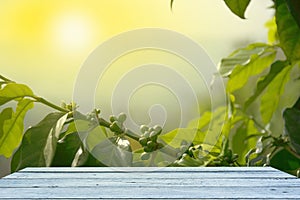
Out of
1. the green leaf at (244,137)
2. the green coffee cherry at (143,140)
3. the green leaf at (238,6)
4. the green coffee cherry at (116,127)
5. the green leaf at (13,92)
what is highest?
the green leaf at (238,6)

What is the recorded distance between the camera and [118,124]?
481mm

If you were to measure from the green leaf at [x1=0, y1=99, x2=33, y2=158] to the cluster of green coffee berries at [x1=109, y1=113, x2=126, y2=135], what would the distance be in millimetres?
101

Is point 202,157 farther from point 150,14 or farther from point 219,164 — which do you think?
point 150,14

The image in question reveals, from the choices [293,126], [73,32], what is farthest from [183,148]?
[73,32]

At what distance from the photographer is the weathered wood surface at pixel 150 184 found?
1.15ft

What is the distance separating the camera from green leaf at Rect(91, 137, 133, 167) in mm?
475

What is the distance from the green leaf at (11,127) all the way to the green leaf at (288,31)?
0.88 feet

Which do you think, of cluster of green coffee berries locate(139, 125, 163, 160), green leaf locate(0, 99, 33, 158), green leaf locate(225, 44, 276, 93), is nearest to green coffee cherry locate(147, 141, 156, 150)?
cluster of green coffee berries locate(139, 125, 163, 160)

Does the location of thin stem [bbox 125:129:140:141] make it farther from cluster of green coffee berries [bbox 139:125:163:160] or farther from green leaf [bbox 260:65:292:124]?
green leaf [bbox 260:65:292:124]

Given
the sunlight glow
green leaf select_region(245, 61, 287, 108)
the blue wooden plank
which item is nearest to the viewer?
the blue wooden plank

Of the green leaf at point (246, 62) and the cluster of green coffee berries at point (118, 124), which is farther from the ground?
the cluster of green coffee berries at point (118, 124)

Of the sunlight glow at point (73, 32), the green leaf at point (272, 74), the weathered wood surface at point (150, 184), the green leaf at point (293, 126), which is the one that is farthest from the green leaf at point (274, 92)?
the sunlight glow at point (73, 32)

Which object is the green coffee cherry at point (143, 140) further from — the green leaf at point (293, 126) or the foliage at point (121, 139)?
the green leaf at point (293, 126)

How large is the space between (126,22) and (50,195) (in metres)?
0.67
